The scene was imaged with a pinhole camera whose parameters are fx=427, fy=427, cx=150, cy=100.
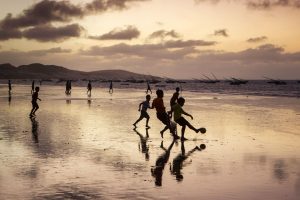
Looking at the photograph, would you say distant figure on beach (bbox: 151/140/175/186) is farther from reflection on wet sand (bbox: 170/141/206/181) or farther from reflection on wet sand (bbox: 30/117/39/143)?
reflection on wet sand (bbox: 30/117/39/143)

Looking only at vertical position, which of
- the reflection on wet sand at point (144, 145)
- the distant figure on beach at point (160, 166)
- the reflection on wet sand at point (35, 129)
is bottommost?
the reflection on wet sand at point (35, 129)

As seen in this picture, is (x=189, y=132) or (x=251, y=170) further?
(x=189, y=132)

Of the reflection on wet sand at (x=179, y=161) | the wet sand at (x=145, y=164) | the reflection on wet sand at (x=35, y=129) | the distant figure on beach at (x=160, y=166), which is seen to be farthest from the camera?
the reflection on wet sand at (x=35, y=129)

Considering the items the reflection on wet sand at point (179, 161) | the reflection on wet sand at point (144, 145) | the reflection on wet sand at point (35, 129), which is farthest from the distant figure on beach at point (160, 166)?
the reflection on wet sand at point (35, 129)

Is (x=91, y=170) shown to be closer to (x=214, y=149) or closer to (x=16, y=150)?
(x=16, y=150)

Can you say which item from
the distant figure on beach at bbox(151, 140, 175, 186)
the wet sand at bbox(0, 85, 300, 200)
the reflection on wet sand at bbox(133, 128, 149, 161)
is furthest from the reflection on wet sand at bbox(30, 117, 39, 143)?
the distant figure on beach at bbox(151, 140, 175, 186)

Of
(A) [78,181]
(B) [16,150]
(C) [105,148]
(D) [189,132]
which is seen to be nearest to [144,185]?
(A) [78,181]

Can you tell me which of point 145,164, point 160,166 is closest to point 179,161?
point 160,166

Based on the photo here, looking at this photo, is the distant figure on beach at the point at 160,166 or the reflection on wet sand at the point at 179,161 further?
the reflection on wet sand at the point at 179,161

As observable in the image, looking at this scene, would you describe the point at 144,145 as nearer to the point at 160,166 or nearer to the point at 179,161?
the point at 179,161

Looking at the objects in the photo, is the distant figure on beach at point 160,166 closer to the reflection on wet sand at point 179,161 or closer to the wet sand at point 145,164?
the wet sand at point 145,164

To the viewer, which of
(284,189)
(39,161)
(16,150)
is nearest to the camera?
(284,189)

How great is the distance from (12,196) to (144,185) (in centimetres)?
259

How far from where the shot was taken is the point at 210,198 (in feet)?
26.0
